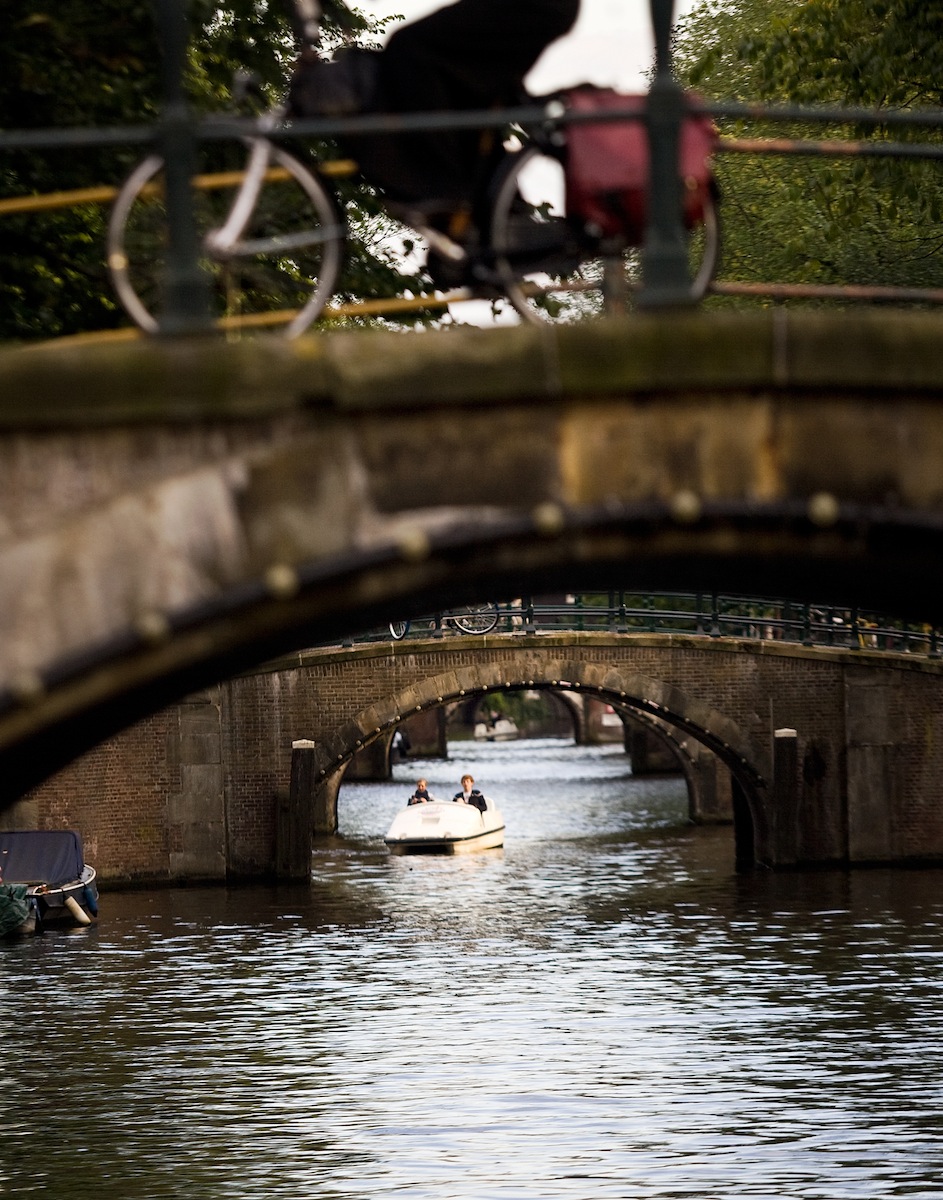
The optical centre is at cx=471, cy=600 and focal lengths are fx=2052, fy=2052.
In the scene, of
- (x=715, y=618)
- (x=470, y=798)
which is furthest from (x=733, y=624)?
(x=470, y=798)

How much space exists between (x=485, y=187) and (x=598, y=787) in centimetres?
4358

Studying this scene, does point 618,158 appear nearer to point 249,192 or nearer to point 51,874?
point 249,192

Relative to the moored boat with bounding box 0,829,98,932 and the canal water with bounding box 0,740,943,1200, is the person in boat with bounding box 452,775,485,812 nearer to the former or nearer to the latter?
the canal water with bounding box 0,740,943,1200

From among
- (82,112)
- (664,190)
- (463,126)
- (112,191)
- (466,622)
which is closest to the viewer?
(463,126)

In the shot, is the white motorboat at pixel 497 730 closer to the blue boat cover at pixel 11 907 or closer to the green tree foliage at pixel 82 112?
the blue boat cover at pixel 11 907

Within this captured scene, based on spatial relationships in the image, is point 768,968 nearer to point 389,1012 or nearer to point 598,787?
point 389,1012

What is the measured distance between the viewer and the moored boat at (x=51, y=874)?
965 inches

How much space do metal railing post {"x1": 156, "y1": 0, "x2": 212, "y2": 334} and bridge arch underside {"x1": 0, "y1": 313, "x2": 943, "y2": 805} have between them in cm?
17

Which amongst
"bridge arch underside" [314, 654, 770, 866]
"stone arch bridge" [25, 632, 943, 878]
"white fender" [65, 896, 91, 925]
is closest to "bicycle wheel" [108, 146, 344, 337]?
"white fender" [65, 896, 91, 925]

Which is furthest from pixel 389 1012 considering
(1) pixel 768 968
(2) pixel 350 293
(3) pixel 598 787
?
(3) pixel 598 787

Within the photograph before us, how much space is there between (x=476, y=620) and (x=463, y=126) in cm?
2554

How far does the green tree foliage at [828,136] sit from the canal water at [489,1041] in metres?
6.34

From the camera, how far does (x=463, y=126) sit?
521cm

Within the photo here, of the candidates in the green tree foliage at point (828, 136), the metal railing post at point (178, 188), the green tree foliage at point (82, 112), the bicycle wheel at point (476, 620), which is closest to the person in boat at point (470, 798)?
the bicycle wheel at point (476, 620)
